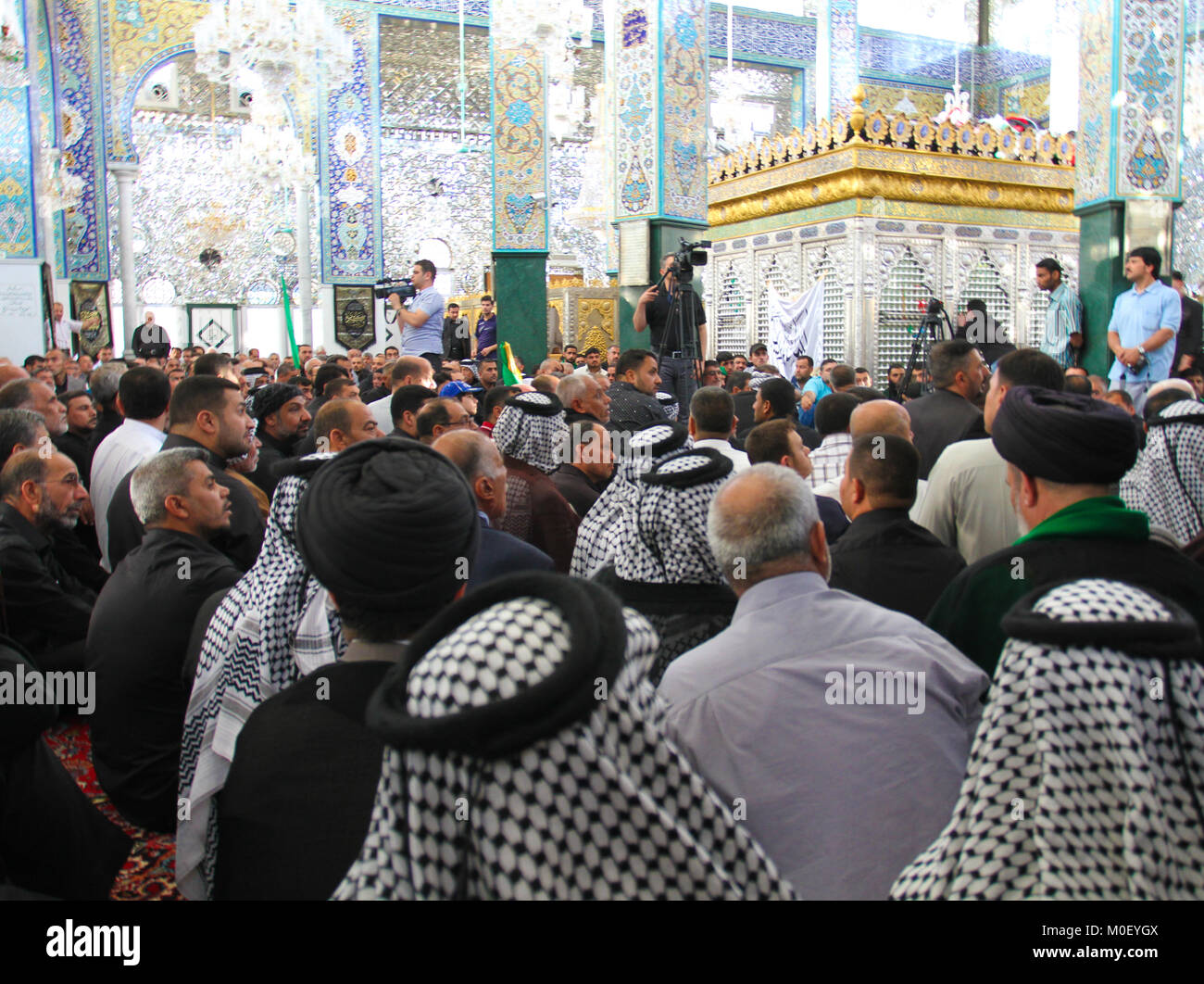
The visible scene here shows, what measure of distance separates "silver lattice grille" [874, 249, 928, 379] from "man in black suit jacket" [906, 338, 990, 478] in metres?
5.26

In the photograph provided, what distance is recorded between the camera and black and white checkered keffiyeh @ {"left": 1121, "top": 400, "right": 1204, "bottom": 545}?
2.87 meters

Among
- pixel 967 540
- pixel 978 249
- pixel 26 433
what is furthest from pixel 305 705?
pixel 978 249

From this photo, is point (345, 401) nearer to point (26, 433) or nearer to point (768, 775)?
point (26, 433)

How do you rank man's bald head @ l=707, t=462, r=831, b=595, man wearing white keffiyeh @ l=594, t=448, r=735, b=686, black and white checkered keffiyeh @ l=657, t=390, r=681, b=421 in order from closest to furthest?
man's bald head @ l=707, t=462, r=831, b=595
man wearing white keffiyeh @ l=594, t=448, r=735, b=686
black and white checkered keffiyeh @ l=657, t=390, r=681, b=421

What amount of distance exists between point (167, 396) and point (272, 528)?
2074 millimetres

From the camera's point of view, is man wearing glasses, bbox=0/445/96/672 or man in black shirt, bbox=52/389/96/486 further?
man in black shirt, bbox=52/389/96/486

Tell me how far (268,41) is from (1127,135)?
686cm

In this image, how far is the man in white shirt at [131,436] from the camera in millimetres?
3680

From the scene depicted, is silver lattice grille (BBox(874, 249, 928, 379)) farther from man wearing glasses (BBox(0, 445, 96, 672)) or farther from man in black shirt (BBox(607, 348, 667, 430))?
man wearing glasses (BBox(0, 445, 96, 672))

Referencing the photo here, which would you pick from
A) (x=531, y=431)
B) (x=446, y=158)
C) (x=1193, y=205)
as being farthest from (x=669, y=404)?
(x=446, y=158)

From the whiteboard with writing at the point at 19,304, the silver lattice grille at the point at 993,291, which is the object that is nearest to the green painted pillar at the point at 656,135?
the silver lattice grille at the point at 993,291

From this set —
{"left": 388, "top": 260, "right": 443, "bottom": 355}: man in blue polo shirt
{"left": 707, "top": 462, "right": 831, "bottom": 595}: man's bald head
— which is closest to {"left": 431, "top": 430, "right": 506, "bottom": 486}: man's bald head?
{"left": 707, "top": 462, "right": 831, "bottom": 595}: man's bald head

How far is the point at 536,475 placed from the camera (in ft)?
10.4

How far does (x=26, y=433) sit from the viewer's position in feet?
10.7
